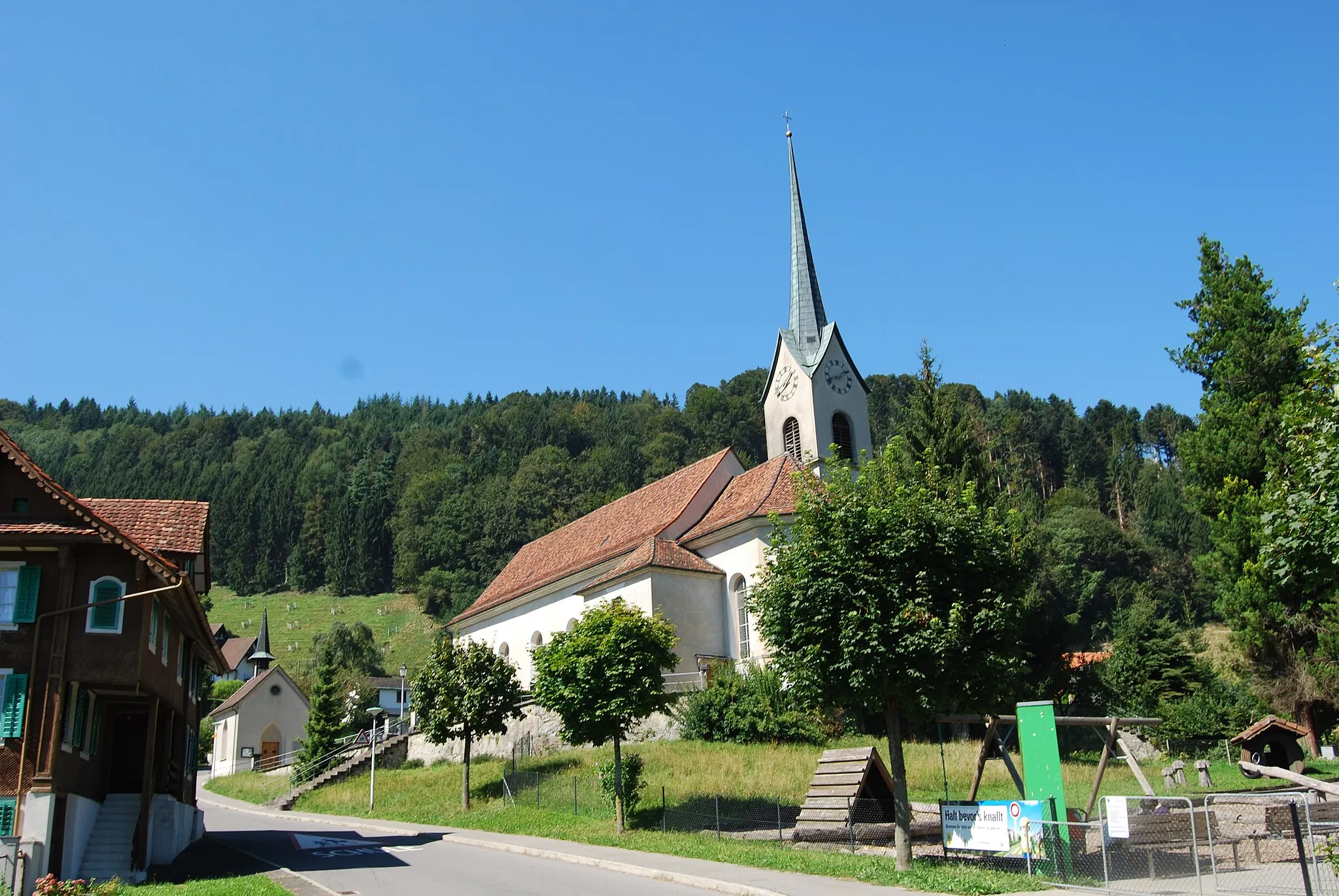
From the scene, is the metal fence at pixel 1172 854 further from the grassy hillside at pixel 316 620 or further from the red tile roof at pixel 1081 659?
the grassy hillside at pixel 316 620

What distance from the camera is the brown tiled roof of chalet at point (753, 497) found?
130 ft

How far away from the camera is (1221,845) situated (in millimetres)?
18375

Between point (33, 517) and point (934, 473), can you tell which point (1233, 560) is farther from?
point (33, 517)

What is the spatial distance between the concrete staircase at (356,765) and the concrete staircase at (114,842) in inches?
619

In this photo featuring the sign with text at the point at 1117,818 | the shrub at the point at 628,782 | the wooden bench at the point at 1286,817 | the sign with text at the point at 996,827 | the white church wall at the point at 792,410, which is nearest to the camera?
the sign with text at the point at 1117,818

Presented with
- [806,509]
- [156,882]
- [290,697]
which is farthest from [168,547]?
[290,697]

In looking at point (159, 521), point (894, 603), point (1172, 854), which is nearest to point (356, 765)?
point (159, 521)

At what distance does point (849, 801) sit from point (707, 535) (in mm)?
21005

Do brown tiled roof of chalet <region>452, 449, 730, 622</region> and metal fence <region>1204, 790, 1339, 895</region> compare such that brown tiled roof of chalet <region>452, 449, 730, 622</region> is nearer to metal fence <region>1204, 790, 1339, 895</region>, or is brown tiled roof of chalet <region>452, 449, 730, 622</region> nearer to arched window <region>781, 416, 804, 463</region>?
arched window <region>781, 416, 804, 463</region>

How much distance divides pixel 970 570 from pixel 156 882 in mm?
17077

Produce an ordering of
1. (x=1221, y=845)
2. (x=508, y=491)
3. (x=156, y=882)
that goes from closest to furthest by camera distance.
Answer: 1. (x=1221, y=845)
2. (x=156, y=882)
3. (x=508, y=491)

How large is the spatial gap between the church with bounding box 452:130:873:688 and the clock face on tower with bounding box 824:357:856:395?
2.2 inches

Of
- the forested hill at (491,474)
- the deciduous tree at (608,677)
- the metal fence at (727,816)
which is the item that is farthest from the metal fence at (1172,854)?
the forested hill at (491,474)

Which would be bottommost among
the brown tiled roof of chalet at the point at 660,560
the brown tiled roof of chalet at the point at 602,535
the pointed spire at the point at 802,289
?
the brown tiled roof of chalet at the point at 660,560
